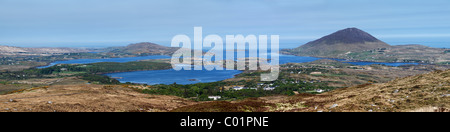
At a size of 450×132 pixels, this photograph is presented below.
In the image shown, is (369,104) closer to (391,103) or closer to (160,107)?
(391,103)

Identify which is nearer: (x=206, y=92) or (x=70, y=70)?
(x=206, y=92)

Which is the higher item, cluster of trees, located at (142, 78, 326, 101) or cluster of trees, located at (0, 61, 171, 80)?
cluster of trees, located at (142, 78, 326, 101)

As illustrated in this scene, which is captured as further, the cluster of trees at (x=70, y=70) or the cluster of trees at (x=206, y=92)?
the cluster of trees at (x=70, y=70)

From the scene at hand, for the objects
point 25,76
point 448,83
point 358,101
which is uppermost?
point 448,83

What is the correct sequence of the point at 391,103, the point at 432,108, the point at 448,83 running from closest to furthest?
the point at 432,108
the point at 391,103
the point at 448,83

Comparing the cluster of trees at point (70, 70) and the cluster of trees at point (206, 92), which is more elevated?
the cluster of trees at point (206, 92)

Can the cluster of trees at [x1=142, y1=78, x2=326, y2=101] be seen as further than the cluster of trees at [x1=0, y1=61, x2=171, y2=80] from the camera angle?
No

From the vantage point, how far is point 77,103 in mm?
24812

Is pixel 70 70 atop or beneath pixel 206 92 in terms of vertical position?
beneath

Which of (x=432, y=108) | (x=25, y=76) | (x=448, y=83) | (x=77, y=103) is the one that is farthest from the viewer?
(x=25, y=76)

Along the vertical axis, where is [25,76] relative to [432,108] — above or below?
below
